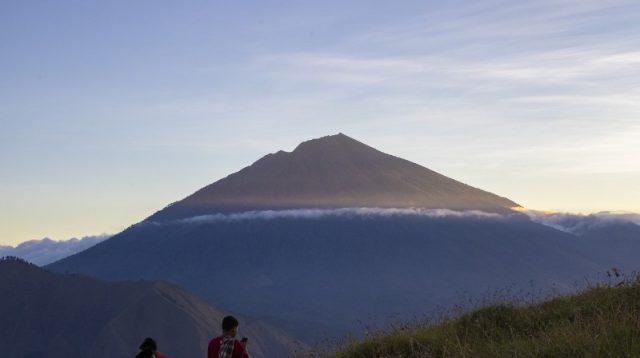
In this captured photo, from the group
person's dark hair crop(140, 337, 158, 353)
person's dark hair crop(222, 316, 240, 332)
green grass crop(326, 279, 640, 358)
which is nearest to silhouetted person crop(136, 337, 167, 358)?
person's dark hair crop(140, 337, 158, 353)

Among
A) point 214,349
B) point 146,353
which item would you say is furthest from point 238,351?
point 146,353

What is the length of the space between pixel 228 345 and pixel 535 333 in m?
4.36

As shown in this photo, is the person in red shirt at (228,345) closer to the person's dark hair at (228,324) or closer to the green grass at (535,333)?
the person's dark hair at (228,324)

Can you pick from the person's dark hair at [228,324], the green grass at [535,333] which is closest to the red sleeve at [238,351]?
the person's dark hair at [228,324]

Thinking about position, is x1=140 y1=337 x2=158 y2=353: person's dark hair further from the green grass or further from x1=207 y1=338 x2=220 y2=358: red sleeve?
the green grass

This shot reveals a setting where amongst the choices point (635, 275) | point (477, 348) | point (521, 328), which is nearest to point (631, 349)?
point (477, 348)

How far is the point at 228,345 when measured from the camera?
11.4 metres

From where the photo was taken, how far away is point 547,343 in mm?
11211

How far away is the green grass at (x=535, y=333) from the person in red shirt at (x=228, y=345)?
90.0 inches

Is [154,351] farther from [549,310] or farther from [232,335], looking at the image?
[549,310]

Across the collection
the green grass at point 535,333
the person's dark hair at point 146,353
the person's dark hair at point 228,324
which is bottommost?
the green grass at point 535,333

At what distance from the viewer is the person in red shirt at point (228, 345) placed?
11.4 m

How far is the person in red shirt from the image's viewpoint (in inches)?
447

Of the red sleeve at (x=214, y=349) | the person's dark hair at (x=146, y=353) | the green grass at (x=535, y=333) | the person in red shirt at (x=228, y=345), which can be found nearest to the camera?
the green grass at (x=535, y=333)
